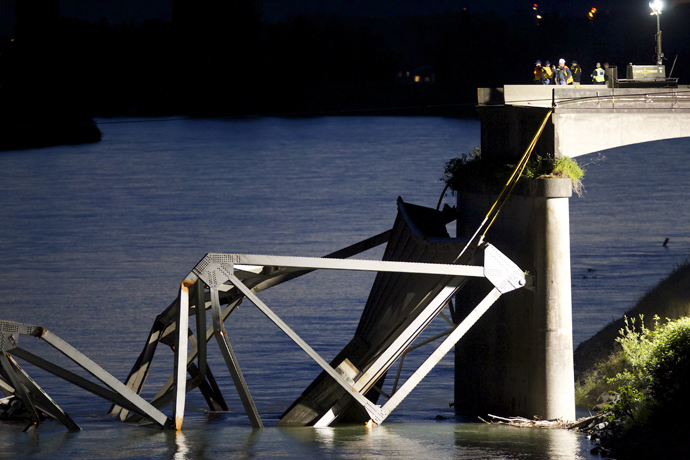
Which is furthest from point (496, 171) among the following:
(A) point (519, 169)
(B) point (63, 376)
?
(B) point (63, 376)

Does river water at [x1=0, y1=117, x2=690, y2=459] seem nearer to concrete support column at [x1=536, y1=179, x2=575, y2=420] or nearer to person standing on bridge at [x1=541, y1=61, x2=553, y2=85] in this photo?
concrete support column at [x1=536, y1=179, x2=575, y2=420]

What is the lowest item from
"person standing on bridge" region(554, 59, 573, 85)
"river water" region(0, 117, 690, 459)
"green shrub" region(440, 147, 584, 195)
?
"river water" region(0, 117, 690, 459)

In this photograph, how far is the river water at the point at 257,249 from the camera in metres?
20.5

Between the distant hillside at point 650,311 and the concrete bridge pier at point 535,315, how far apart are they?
6.57 meters

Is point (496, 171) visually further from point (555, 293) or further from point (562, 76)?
point (562, 76)

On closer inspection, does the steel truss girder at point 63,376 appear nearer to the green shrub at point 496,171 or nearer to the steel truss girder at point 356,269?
the steel truss girder at point 356,269

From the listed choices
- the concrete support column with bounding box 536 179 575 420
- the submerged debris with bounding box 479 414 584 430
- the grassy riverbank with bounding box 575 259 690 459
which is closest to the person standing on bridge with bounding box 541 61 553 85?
the concrete support column with bounding box 536 179 575 420

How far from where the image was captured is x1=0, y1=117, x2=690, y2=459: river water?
20500mm

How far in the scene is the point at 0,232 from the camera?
9100 centimetres

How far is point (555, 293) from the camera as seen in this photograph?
23.8 m

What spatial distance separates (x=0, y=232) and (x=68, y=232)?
6322 millimetres

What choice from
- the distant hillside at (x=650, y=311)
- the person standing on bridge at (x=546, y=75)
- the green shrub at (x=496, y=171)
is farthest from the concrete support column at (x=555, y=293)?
the person standing on bridge at (x=546, y=75)

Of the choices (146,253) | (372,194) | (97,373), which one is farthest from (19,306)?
(372,194)

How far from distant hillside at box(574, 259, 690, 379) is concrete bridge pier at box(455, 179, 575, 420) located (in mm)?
6568
